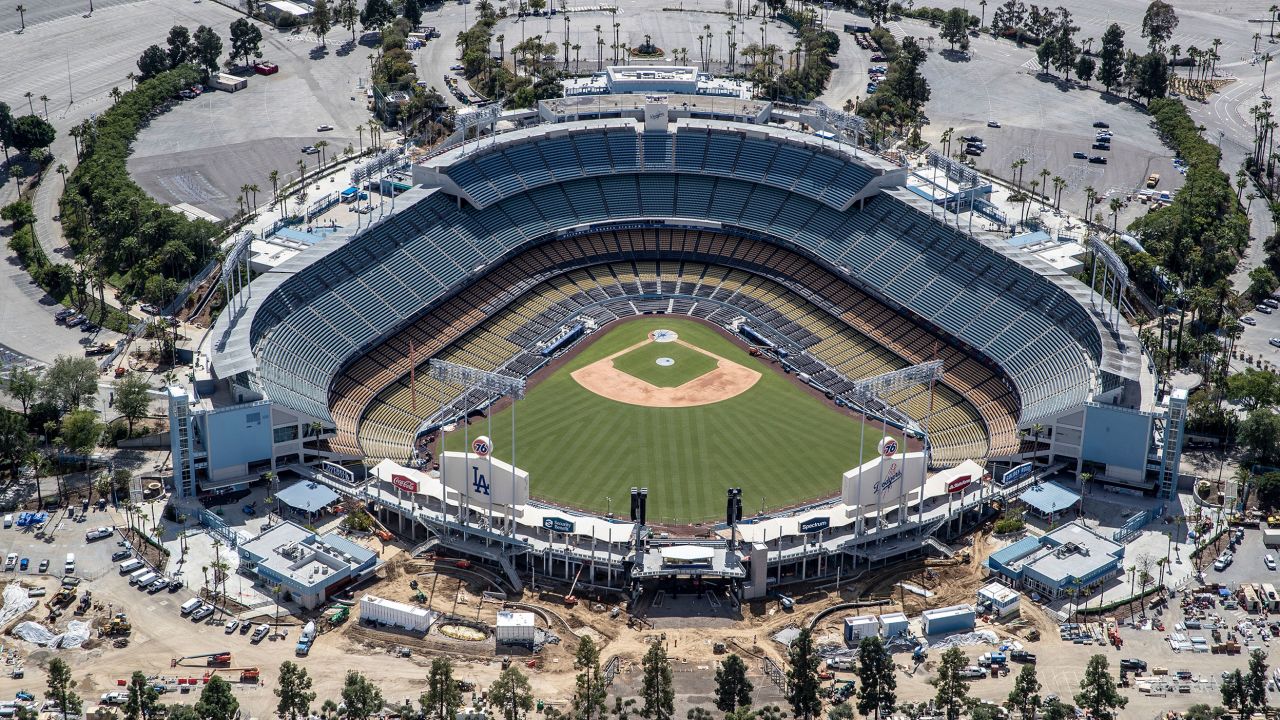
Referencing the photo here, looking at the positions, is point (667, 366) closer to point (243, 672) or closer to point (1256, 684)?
point (243, 672)

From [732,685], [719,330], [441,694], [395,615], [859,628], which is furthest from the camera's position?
[719,330]

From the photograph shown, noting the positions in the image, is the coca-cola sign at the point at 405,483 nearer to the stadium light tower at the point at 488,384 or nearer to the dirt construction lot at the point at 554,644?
the stadium light tower at the point at 488,384

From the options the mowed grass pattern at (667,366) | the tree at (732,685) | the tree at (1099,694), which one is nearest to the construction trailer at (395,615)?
the tree at (732,685)

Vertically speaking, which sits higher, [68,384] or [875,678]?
[68,384]

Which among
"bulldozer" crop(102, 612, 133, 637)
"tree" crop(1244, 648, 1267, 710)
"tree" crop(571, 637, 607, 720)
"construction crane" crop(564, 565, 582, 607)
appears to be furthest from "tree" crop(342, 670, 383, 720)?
"tree" crop(1244, 648, 1267, 710)

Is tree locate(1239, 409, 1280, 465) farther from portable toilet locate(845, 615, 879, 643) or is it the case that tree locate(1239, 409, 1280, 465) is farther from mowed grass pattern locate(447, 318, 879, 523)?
portable toilet locate(845, 615, 879, 643)

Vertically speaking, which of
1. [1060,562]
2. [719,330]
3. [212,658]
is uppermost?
[719,330]

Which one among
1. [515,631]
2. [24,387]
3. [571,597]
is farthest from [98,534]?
[571,597]
